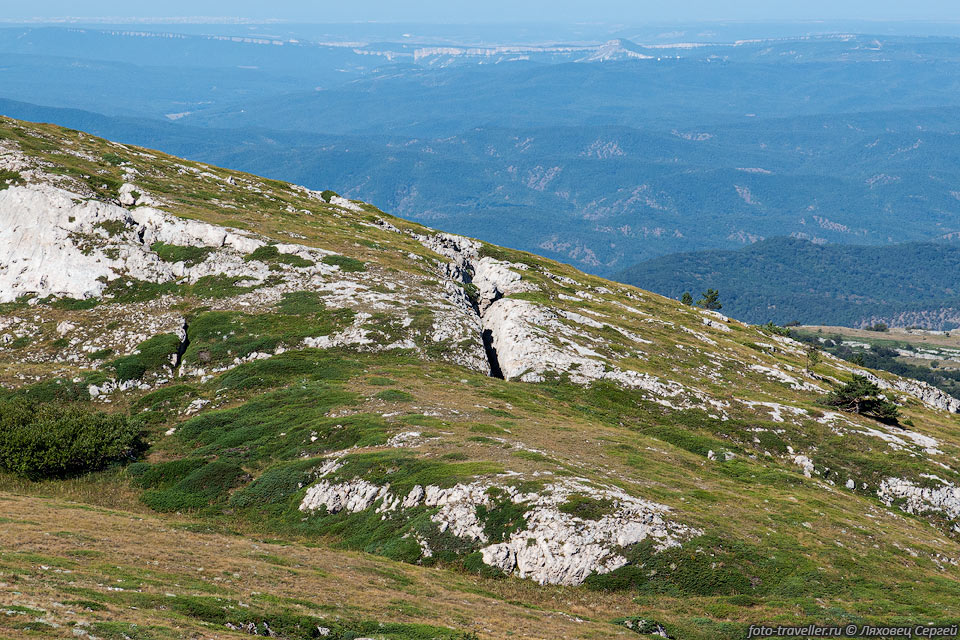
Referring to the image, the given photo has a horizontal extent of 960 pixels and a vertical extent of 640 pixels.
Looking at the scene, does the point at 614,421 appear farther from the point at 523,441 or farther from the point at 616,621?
the point at 616,621

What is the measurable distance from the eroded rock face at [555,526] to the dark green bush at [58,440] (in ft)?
70.4

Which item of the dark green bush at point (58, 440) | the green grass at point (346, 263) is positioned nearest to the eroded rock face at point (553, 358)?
the green grass at point (346, 263)

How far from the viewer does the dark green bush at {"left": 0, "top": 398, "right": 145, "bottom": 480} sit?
43188mm

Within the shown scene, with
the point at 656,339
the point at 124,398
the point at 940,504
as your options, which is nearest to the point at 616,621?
the point at 940,504

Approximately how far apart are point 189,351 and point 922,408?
94249mm

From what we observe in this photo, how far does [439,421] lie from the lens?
156 feet

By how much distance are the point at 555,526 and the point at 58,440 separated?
33930 mm

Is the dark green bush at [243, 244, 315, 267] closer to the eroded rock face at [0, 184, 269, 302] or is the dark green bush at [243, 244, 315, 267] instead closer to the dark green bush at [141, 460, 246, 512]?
the eroded rock face at [0, 184, 269, 302]

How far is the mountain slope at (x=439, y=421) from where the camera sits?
33.6m

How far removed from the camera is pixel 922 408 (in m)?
90.8

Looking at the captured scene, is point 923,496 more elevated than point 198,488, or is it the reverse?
point 198,488

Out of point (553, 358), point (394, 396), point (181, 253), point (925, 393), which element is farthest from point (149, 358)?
point (925, 393)

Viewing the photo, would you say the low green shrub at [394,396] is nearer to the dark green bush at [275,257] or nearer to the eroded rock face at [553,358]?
the eroded rock face at [553,358]

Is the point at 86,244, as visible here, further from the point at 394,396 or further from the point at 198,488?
the point at 394,396
